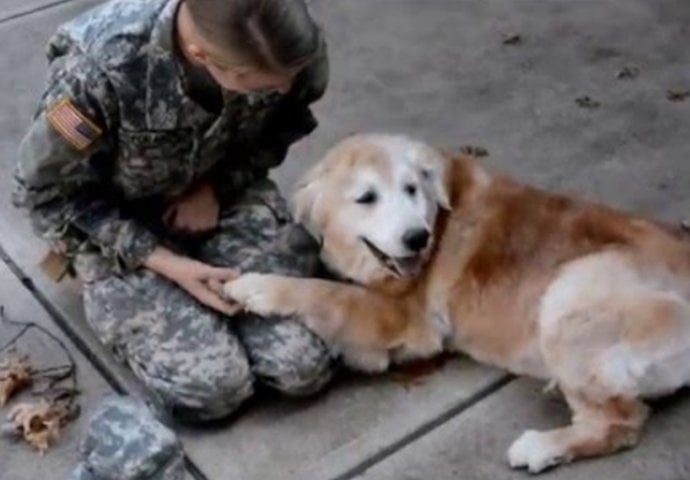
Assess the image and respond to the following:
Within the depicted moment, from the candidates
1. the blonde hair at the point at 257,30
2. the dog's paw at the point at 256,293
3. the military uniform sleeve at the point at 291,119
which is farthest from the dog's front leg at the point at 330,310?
the blonde hair at the point at 257,30

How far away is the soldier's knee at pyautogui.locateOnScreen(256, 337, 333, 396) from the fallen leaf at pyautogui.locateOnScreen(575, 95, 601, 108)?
1486 mm

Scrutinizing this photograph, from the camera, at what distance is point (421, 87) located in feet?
13.4

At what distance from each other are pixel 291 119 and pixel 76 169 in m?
0.55

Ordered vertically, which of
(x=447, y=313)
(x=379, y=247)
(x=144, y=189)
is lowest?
(x=447, y=313)

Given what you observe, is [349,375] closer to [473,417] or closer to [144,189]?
[473,417]

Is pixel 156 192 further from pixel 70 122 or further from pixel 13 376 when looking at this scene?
pixel 13 376

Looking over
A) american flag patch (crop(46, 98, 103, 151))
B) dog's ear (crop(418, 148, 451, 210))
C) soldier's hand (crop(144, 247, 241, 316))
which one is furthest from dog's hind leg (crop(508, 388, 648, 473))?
american flag patch (crop(46, 98, 103, 151))

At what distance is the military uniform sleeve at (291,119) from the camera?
9.69 ft

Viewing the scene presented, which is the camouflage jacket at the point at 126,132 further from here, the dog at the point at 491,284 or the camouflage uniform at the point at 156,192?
the dog at the point at 491,284

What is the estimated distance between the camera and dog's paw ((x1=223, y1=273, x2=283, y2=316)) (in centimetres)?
286

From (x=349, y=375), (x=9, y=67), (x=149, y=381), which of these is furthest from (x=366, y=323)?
(x=9, y=67)

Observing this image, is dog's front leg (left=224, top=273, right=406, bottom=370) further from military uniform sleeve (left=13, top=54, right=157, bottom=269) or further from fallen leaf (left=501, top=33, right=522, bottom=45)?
fallen leaf (left=501, top=33, right=522, bottom=45)

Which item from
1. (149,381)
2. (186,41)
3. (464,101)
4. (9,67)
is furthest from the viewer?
(9,67)

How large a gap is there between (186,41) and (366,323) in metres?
0.76
